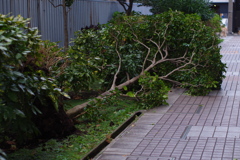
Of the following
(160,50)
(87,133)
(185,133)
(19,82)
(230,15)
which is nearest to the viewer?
(19,82)

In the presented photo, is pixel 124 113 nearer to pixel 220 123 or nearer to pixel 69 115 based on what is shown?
pixel 69 115

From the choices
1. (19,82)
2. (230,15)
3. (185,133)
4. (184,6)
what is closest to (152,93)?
(185,133)

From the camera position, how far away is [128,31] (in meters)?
12.3

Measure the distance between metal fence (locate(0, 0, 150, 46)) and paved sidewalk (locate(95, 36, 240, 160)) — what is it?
9.35 ft

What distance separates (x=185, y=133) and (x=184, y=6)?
49.9ft

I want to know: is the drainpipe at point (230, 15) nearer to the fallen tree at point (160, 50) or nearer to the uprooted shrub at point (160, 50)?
the fallen tree at point (160, 50)

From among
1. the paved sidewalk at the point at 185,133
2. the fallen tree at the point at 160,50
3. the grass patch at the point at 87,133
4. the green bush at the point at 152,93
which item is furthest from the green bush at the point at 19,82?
the fallen tree at the point at 160,50

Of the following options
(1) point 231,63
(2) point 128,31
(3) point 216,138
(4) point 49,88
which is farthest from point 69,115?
(1) point 231,63

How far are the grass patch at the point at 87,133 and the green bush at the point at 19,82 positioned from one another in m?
0.35

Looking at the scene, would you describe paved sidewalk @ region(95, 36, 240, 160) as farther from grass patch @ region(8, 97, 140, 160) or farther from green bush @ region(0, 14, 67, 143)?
green bush @ region(0, 14, 67, 143)

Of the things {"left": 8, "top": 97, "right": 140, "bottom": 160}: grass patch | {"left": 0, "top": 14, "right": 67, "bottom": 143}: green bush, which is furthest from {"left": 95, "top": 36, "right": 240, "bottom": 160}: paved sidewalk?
{"left": 0, "top": 14, "right": 67, "bottom": 143}: green bush

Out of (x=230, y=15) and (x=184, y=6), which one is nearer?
(x=184, y=6)

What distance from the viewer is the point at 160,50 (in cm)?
1255

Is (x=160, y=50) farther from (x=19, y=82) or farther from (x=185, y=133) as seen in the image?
(x=19, y=82)
